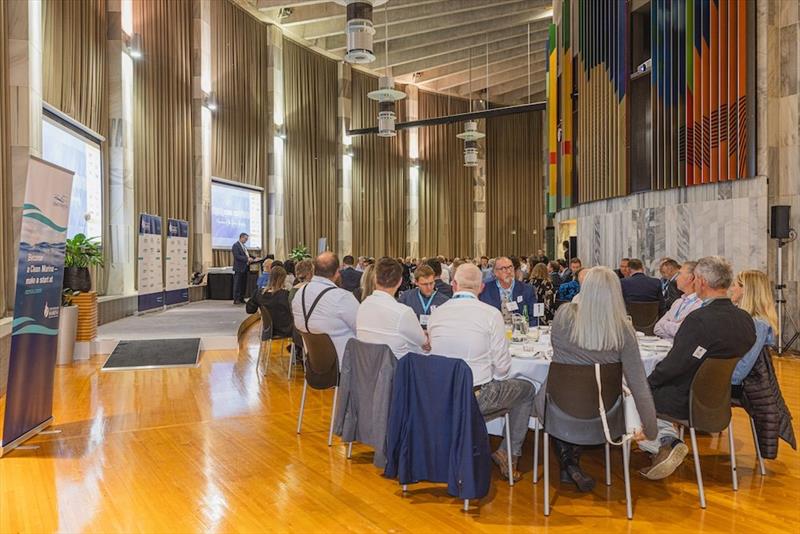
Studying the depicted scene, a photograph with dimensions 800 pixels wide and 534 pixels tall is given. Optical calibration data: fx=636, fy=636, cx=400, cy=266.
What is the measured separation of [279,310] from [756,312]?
472cm

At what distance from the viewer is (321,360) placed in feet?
14.8

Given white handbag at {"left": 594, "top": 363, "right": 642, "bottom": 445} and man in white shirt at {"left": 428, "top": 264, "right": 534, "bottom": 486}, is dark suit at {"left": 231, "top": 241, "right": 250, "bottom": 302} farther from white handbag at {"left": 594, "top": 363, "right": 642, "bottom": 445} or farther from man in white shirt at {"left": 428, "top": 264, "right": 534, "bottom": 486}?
white handbag at {"left": 594, "top": 363, "right": 642, "bottom": 445}

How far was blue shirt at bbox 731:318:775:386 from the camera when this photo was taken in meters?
3.72

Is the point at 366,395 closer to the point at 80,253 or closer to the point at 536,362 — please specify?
the point at 536,362

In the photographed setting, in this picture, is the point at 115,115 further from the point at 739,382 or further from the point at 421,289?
the point at 739,382

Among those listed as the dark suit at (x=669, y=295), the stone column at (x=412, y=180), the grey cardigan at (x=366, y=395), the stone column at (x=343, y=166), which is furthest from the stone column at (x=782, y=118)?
the stone column at (x=412, y=180)

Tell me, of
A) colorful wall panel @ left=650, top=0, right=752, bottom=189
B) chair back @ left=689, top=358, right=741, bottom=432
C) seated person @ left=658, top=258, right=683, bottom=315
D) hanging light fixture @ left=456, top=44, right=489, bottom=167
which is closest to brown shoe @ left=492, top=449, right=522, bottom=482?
chair back @ left=689, top=358, right=741, bottom=432

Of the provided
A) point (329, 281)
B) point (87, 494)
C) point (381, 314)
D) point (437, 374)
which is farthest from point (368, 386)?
point (87, 494)

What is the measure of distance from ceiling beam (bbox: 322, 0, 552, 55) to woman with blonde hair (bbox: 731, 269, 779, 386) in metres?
14.5

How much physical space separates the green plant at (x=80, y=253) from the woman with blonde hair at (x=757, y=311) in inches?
275

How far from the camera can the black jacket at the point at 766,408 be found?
12.3 ft

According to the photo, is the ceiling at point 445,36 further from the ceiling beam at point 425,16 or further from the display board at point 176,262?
the display board at point 176,262

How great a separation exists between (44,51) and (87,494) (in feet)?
22.9

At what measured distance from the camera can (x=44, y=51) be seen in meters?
8.41
